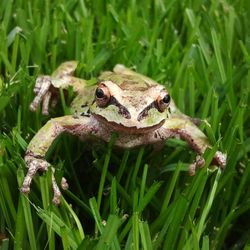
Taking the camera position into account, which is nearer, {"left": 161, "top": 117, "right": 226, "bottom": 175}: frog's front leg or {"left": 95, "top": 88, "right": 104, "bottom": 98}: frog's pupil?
{"left": 95, "top": 88, "right": 104, "bottom": 98}: frog's pupil

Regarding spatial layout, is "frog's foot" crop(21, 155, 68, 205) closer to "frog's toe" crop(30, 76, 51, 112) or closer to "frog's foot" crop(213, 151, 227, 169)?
"frog's toe" crop(30, 76, 51, 112)

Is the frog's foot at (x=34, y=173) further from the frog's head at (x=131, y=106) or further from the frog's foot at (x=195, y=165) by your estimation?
the frog's foot at (x=195, y=165)

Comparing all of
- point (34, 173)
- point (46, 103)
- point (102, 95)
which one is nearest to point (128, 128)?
point (102, 95)

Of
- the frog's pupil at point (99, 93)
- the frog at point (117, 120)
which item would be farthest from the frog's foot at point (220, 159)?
the frog's pupil at point (99, 93)

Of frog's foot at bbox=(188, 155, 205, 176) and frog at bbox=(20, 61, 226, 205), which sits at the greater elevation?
frog at bbox=(20, 61, 226, 205)

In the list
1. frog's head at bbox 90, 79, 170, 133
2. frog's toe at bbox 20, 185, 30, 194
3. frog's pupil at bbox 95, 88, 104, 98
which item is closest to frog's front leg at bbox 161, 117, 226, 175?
frog's head at bbox 90, 79, 170, 133

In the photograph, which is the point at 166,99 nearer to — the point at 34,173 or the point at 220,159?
the point at 220,159

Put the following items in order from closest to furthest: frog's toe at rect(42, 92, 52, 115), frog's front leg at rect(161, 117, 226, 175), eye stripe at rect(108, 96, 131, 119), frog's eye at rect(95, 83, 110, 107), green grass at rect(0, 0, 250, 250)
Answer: green grass at rect(0, 0, 250, 250), eye stripe at rect(108, 96, 131, 119), frog's eye at rect(95, 83, 110, 107), frog's front leg at rect(161, 117, 226, 175), frog's toe at rect(42, 92, 52, 115)
